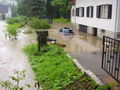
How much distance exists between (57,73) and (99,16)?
11.2m

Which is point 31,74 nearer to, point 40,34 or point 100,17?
point 40,34

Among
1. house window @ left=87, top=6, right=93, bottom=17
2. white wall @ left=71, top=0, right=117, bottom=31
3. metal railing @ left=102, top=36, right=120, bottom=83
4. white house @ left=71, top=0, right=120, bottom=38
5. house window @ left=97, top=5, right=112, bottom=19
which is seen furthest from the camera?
house window @ left=87, top=6, right=93, bottom=17

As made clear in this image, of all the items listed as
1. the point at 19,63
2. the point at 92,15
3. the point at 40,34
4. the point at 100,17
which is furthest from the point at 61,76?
the point at 92,15

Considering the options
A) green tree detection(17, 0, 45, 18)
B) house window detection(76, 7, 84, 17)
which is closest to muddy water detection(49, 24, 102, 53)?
house window detection(76, 7, 84, 17)

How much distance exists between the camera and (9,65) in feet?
30.4

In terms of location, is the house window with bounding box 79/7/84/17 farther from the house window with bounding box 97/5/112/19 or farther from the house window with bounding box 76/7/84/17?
the house window with bounding box 97/5/112/19

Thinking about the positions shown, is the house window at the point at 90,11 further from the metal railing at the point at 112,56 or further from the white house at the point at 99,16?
the metal railing at the point at 112,56

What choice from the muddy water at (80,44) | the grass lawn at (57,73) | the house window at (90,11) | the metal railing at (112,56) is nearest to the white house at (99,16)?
the house window at (90,11)

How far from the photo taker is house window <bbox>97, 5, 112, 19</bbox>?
600 inches

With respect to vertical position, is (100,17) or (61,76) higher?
(100,17)

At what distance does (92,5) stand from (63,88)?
14.2 m

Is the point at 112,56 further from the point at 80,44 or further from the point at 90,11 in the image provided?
the point at 90,11

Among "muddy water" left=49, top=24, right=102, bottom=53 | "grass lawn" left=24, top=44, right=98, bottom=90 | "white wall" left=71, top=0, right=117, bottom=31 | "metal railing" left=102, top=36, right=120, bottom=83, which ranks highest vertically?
"white wall" left=71, top=0, right=117, bottom=31

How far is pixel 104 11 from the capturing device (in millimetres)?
16547
